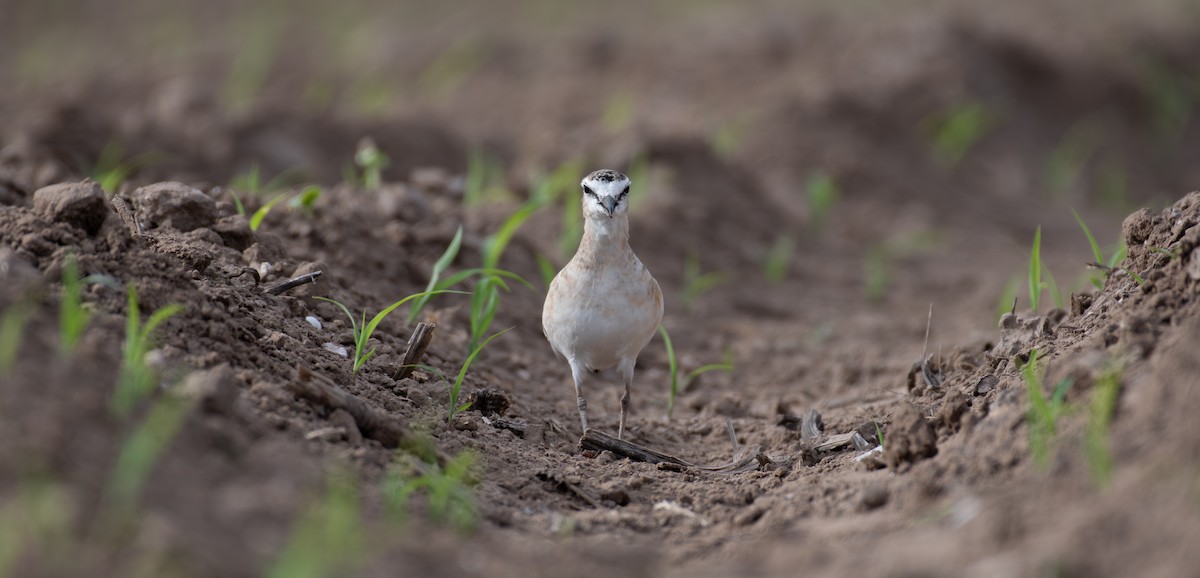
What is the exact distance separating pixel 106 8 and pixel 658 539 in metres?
15.1

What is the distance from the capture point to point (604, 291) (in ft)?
17.1

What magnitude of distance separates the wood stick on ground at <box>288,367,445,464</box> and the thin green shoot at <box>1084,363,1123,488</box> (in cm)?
220

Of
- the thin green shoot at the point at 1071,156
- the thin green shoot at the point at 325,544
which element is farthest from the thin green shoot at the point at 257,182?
the thin green shoot at the point at 1071,156

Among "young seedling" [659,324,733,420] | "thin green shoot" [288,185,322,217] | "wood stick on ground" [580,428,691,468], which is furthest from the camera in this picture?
"thin green shoot" [288,185,322,217]

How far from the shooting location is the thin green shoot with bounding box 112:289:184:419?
341 cm

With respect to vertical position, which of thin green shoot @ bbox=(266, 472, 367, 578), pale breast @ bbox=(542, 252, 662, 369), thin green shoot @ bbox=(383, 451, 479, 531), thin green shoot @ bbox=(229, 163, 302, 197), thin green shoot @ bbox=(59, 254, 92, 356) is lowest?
thin green shoot @ bbox=(266, 472, 367, 578)

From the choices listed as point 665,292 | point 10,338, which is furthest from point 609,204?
point 665,292

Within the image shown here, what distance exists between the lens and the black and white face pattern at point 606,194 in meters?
5.19

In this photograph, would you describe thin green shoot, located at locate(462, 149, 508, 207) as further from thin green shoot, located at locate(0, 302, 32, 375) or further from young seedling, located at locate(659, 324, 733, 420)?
thin green shoot, located at locate(0, 302, 32, 375)

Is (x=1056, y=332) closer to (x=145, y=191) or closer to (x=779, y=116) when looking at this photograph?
(x=145, y=191)

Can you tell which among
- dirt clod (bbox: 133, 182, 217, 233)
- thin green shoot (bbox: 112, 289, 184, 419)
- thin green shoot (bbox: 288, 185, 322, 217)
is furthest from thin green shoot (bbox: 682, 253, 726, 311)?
thin green shoot (bbox: 112, 289, 184, 419)

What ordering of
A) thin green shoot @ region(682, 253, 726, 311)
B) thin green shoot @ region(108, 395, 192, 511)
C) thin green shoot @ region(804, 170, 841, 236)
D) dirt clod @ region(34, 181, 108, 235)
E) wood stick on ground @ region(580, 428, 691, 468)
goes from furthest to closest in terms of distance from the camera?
thin green shoot @ region(804, 170, 841, 236) → thin green shoot @ region(682, 253, 726, 311) → wood stick on ground @ region(580, 428, 691, 468) → dirt clod @ region(34, 181, 108, 235) → thin green shoot @ region(108, 395, 192, 511)

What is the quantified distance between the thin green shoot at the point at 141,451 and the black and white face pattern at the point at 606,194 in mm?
2297

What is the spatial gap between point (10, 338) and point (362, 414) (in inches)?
49.5
